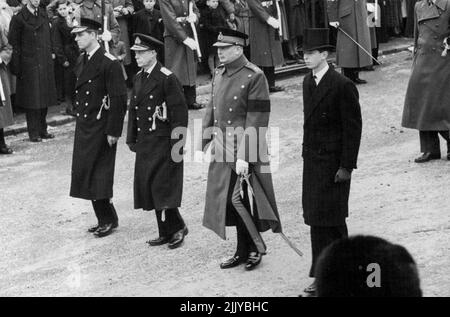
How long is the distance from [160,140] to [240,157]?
108cm

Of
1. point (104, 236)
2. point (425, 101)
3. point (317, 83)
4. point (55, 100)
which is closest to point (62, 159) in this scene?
point (55, 100)

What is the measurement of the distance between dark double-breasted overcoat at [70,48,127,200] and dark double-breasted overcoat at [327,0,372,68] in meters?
6.52

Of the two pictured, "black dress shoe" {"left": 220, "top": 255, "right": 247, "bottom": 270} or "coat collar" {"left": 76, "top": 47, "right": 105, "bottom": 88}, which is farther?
"coat collar" {"left": 76, "top": 47, "right": 105, "bottom": 88}

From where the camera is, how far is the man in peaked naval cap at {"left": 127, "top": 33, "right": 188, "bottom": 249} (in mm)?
8320

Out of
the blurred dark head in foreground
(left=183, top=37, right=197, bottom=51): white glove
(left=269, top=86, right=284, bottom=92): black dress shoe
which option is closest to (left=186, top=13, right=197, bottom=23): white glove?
(left=183, top=37, right=197, bottom=51): white glove

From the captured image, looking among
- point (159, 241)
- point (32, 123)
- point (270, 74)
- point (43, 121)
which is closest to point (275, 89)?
point (270, 74)

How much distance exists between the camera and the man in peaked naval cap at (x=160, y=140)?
8.32 meters

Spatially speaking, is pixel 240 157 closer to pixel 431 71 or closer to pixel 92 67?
pixel 92 67

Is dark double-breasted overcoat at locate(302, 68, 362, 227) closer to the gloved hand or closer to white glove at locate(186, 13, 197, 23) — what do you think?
the gloved hand

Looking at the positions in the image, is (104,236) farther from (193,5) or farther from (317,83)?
(193,5)

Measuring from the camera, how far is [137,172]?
8492mm

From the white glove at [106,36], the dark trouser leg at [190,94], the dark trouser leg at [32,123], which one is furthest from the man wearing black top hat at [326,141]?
the dark trouser leg at [190,94]

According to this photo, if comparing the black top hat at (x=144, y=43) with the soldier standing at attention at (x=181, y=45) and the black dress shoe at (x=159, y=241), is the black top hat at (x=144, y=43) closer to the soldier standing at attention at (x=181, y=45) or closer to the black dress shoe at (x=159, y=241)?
the black dress shoe at (x=159, y=241)
